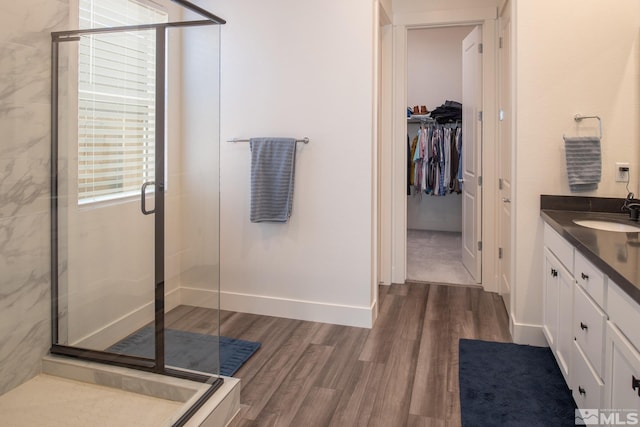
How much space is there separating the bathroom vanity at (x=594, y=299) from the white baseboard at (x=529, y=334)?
15 centimetres

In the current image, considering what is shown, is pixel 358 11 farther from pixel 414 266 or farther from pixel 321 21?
pixel 414 266

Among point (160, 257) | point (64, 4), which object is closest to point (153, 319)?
point (160, 257)

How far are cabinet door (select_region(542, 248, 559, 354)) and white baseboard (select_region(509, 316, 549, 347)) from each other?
0.14 meters

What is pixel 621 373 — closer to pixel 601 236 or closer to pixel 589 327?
pixel 589 327

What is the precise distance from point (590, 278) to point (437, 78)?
227 inches

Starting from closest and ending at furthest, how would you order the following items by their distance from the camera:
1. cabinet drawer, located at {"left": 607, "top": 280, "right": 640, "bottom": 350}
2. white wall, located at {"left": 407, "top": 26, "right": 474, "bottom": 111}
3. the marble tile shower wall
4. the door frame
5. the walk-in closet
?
cabinet drawer, located at {"left": 607, "top": 280, "right": 640, "bottom": 350}
the marble tile shower wall
the door frame
the walk-in closet
white wall, located at {"left": 407, "top": 26, "right": 474, "bottom": 111}

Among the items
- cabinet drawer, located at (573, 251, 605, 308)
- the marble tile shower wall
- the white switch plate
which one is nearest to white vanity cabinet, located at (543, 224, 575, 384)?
cabinet drawer, located at (573, 251, 605, 308)

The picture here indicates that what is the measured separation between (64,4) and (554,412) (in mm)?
2958

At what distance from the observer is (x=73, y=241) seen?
2168 mm

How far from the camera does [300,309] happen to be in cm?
338

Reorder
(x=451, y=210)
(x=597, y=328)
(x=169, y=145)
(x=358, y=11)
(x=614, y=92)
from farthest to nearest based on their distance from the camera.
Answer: (x=451, y=210) → (x=358, y=11) → (x=614, y=92) → (x=169, y=145) → (x=597, y=328)

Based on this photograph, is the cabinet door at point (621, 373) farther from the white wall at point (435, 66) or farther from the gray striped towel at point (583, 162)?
the white wall at point (435, 66)

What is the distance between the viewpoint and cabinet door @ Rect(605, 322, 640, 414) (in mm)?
1326

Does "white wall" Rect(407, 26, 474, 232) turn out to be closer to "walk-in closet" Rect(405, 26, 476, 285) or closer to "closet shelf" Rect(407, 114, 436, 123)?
"walk-in closet" Rect(405, 26, 476, 285)
